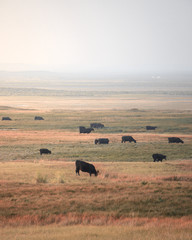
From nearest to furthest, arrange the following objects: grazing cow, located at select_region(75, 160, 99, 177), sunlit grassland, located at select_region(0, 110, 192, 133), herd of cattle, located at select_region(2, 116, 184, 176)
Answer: grazing cow, located at select_region(75, 160, 99, 177), herd of cattle, located at select_region(2, 116, 184, 176), sunlit grassland, located at select_region(0, 110, 192, 133)

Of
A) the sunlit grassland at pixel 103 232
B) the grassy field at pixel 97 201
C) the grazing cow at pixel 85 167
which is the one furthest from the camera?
the grazing cow at pixel 85 167

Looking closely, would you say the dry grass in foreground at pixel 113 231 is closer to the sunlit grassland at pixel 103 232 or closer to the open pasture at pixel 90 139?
the sunlit grassland at pixel 103 232

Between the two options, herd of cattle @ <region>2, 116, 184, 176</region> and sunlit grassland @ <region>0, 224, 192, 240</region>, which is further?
herd of cattle @ <region>2, 116, 184, 176</region>

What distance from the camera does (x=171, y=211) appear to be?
18.5 m

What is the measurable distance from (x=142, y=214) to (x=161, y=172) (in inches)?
458

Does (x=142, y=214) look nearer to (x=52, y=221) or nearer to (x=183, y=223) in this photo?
(x=183, y=223)

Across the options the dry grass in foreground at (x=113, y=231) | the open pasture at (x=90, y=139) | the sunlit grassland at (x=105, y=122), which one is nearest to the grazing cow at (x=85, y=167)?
the dry grass in foreground at (x=113, y=231)

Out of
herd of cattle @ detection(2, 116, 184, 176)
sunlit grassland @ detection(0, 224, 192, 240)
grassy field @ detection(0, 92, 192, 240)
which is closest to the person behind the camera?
sunlit grassland @ detection(0, 224, 192, 240)

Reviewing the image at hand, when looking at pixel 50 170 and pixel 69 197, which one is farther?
pixel 50 170

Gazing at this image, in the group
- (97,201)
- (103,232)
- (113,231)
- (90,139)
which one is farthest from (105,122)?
(103,232)

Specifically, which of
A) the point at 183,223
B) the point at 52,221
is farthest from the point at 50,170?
the point at 183,223

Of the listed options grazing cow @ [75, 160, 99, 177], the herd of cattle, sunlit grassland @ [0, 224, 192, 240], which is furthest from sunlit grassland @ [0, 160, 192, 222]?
sunlit grassland @ [0, 224, 192, 240]

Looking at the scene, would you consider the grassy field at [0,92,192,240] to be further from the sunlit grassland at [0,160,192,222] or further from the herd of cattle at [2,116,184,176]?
the herd of cattle at [2,116,184,176]

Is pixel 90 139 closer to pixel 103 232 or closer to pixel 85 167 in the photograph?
pixel 85 167
